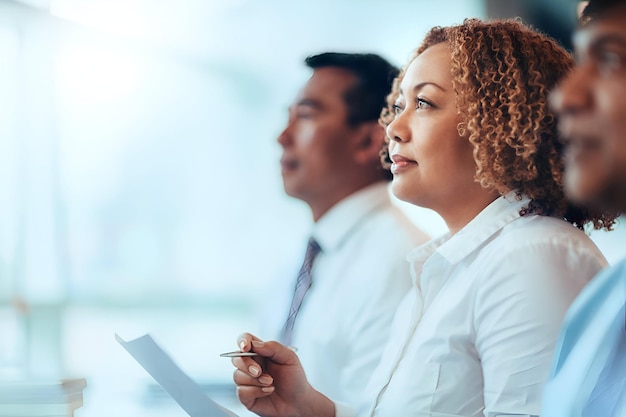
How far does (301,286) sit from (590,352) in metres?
0.78

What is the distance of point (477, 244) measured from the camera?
1.37 meters

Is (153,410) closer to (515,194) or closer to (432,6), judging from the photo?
(515,194)

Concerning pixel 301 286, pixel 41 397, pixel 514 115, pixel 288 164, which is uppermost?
pixel 514 115

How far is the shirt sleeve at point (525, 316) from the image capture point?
1.25m

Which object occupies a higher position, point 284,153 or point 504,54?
point 504,54

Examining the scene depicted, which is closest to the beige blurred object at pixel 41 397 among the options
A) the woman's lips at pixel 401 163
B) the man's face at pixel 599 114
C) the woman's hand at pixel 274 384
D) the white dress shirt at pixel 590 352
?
the woman's hand at pixel 274 384

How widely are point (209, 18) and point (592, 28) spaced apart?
3.83 feet

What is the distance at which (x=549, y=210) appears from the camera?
135cm

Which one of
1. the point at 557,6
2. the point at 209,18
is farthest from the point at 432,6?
the point at 209,18

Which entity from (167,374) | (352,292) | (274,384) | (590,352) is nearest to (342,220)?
(352,292)

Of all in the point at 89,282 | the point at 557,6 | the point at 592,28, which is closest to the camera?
the point at 592,28

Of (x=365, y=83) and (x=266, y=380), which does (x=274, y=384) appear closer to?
(x=266, y=380)

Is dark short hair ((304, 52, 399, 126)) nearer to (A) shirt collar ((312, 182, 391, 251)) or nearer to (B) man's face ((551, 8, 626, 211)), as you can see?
(A) shirt collar ((312, 182, 391, 251))

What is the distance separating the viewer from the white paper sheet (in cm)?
147
